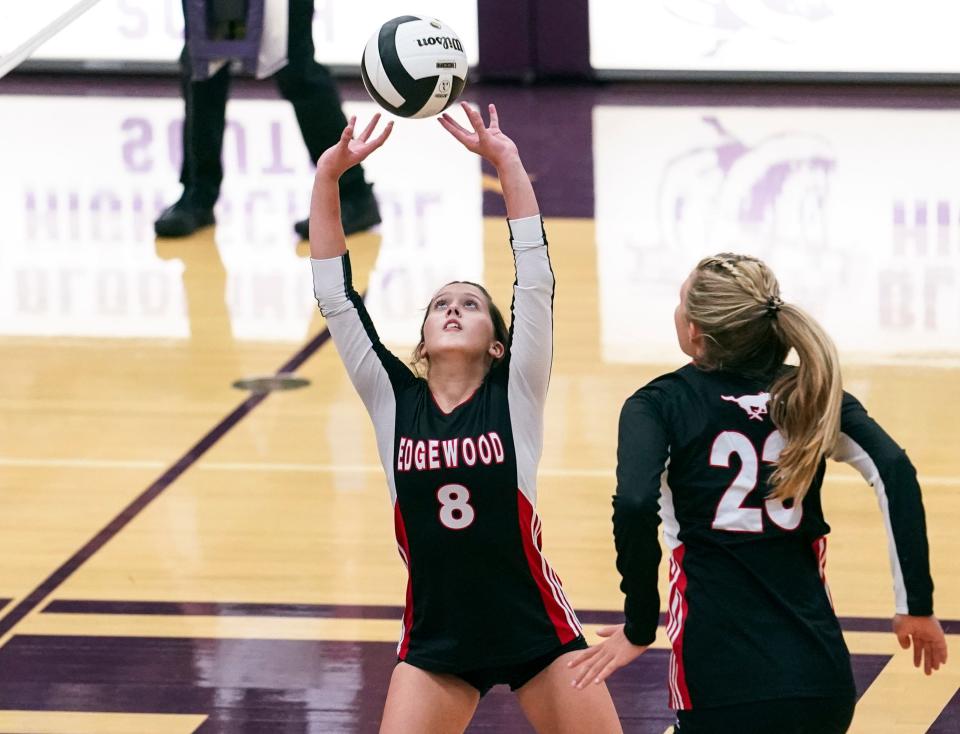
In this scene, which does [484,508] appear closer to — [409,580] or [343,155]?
[409,580]

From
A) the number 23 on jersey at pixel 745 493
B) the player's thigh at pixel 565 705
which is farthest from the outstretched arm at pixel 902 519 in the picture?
the player's thigh at pixel 565 705

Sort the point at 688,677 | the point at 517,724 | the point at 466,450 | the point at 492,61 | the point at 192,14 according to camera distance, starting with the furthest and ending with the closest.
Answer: the point at 492,61 → the point at 192,14 → the point at 517,724 → the point at 466,450 → the point at 688,677

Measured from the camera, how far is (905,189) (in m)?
11.5

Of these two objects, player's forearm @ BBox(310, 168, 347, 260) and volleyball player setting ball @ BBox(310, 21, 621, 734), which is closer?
volleyball player setting ball @ BBox(310, 21, 621, 734)

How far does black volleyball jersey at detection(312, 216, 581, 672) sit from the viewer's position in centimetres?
398

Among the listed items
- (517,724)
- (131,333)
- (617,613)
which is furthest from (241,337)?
(517,724)

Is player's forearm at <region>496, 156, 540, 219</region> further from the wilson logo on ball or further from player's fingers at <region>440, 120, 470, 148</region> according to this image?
the wilson logo on ball

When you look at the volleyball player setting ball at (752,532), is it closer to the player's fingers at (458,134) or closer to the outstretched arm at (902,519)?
the outstretched arm at (902,519)

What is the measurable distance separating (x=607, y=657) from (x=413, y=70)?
7.24 feet

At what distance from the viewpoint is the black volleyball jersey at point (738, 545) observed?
11.1 ft

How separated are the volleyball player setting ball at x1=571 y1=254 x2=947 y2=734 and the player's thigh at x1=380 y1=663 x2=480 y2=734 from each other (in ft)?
1.77

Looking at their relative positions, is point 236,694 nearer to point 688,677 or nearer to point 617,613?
point 617,613

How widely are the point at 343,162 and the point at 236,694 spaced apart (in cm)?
185

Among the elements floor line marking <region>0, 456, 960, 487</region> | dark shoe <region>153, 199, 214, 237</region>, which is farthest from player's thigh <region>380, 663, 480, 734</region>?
dark shoe <region>153, 199, 214, 237</region>
